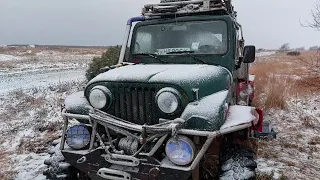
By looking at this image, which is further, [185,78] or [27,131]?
[27,131]

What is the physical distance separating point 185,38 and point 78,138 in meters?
2.12

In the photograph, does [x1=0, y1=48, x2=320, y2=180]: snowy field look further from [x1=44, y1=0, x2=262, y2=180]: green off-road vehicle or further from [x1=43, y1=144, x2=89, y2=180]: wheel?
[x1=44, y1=0, x2=262, y2=180]: green off-road vehicle

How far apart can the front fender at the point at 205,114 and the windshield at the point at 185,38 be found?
4.76 ft

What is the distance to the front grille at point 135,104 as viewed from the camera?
136 inches

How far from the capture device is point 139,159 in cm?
327

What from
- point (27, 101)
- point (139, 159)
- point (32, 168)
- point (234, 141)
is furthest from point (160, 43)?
point (27, 101)

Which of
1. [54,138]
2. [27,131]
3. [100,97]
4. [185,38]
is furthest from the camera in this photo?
A: [27,131]

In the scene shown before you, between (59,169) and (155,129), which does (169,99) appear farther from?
(59,169)

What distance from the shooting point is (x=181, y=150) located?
10.4 feet

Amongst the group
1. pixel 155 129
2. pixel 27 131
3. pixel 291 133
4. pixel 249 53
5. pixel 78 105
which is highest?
pixel 249 53

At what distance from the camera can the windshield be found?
4.66m

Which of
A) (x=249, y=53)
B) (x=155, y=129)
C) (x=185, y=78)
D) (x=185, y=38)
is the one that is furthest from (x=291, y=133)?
(x=155, y=129)

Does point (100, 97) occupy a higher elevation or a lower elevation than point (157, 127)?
higher

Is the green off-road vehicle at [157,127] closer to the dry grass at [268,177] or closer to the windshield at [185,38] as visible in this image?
the windshield at [185,38]
